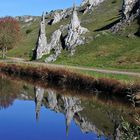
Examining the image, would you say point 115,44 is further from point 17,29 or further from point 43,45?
point 17,29

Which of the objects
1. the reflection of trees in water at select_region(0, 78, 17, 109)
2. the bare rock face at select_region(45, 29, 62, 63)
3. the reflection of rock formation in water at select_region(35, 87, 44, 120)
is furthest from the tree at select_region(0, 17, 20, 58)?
the reflection of rock formation in water at select_region(35, 87, 44, 120)

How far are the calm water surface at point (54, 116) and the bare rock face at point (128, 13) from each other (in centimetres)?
3717

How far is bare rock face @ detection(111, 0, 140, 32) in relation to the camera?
92469 mm

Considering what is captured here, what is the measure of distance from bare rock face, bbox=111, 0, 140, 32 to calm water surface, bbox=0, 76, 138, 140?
3717cm

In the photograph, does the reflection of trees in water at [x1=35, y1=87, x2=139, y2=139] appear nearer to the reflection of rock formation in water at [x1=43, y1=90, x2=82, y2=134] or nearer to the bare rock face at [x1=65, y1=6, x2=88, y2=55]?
the reflection of rock formation in water at [x1=43, y1=90, x2=82, y2=134]

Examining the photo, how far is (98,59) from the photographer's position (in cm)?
7969

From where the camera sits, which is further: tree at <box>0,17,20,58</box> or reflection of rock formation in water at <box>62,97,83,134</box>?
tree at <box>0,17,20,58</box>

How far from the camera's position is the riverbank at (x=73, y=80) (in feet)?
159

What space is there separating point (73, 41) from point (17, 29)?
47075 mm

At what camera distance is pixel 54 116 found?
4262cm

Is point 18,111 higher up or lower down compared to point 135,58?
lower down

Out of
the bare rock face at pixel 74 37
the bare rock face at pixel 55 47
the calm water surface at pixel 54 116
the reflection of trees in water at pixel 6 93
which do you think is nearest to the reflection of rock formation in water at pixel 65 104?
the calm water surface at pixel 54 116

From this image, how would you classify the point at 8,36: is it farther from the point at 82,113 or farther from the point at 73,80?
the point at 82,113

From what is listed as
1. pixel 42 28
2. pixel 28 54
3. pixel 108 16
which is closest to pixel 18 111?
pixel 42 28
